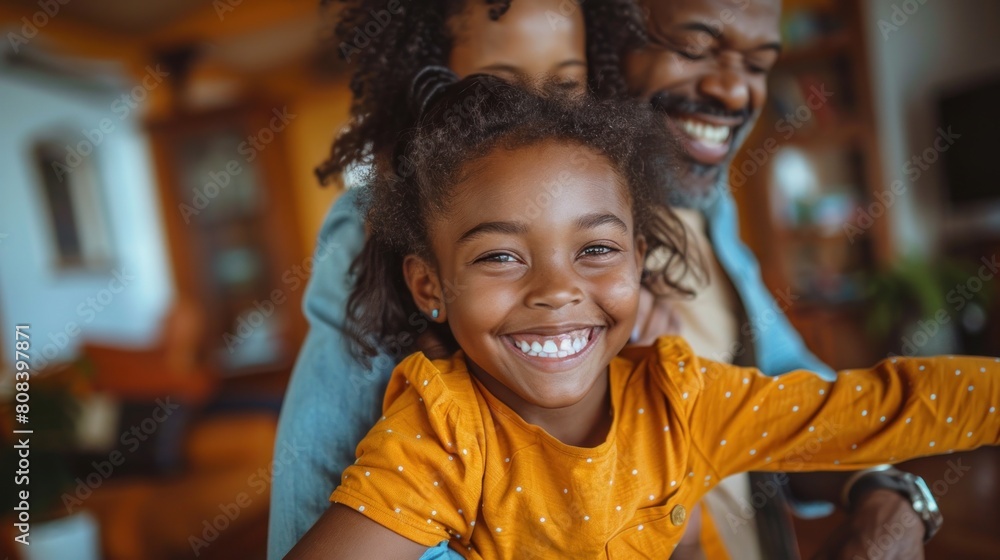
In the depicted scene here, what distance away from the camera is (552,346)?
749 millimetres

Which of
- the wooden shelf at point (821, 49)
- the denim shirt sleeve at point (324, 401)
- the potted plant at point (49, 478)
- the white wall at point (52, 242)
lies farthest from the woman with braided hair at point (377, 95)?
the white wall at point (52, 242)

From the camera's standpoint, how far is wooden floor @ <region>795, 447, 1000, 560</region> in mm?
2115

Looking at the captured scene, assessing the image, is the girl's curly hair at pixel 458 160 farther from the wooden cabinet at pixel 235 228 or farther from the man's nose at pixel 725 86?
the wooden cabinet at pixel 235 228

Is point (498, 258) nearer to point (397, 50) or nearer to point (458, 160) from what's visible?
point (458, 160)

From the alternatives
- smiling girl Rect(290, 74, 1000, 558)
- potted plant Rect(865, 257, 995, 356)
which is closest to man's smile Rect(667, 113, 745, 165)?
smiling girl Rect(290, 74, 1000, 558)

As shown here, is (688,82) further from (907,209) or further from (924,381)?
(907,209)

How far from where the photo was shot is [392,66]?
0.89 m

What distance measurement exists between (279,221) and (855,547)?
4977 millimetres

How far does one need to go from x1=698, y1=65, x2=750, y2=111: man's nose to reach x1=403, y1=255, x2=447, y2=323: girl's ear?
43 centimetres

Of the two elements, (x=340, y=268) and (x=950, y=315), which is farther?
(x=950, y=315)

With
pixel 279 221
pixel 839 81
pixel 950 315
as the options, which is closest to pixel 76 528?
pixel 279 221

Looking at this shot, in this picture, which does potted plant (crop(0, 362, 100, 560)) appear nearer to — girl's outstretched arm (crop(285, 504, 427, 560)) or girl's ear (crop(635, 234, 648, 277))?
girl's outstretched arm (crop(285, 504, 427, 560))

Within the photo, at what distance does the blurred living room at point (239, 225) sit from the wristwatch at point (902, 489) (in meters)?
0.16

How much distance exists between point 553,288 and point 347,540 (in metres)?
0.30
